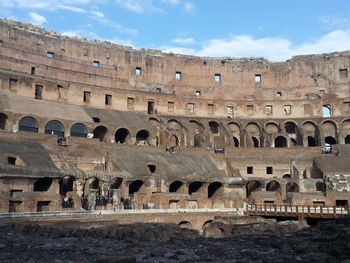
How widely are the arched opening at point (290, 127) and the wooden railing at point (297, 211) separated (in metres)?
20.4

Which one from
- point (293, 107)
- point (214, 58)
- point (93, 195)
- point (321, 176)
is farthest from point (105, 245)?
point (214, 58)

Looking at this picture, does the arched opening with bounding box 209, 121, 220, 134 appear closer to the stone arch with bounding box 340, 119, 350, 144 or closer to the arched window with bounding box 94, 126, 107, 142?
the arched window with bounding box 94, 126, 107, 142

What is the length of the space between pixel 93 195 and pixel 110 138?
14.4 m

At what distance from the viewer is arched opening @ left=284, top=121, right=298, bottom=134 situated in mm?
50219

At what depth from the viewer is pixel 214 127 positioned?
5050 centimetres

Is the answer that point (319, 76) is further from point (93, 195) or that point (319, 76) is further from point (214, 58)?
point (93, 195)

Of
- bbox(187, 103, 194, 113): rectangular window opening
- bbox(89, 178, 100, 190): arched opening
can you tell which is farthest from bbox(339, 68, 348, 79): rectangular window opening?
bbox(89, 178, 100, 190): arched opening

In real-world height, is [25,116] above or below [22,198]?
above

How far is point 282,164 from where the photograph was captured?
4188cm

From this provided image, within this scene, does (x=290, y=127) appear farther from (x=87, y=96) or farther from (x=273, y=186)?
(x=87, y=96)

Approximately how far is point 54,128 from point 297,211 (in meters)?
24.6

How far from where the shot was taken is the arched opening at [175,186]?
33781mm

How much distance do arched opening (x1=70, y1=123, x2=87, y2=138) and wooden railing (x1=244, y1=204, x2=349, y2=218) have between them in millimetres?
18656

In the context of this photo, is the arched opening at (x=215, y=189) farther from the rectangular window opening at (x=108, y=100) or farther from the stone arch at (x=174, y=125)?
the rectangular window opening at (x=108, y=100)
